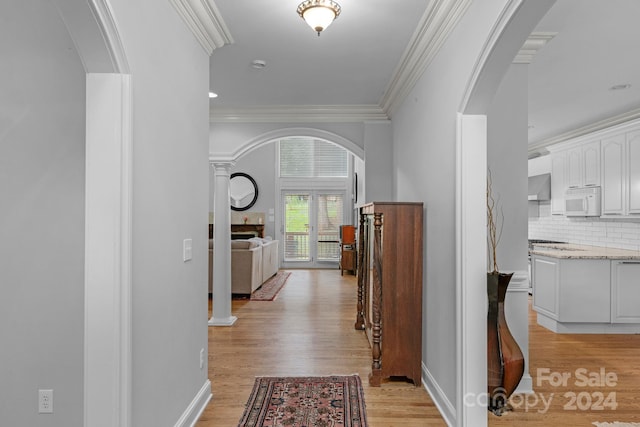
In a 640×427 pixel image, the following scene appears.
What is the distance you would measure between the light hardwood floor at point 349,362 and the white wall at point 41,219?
0.98 metres

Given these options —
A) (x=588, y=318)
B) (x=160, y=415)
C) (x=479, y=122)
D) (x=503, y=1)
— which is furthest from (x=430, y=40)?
(x=588, y=318)

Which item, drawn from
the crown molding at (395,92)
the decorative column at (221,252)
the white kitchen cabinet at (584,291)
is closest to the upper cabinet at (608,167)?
the white kitchen cabinet at (584,291)

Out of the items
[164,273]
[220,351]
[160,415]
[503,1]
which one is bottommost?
[220,351]

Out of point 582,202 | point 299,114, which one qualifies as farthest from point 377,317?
point 582,202

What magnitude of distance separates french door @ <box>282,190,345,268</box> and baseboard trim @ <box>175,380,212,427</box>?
24.2ft

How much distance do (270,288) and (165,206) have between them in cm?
520

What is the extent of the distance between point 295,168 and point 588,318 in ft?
24.2

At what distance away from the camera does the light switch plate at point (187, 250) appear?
7.74ft

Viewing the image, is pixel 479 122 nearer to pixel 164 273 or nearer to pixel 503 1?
pixel 503 1

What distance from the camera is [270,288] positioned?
280 inches

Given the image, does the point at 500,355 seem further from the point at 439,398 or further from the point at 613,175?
the point at 613,175

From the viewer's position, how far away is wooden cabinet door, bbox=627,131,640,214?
4.68m

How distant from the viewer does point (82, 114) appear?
1.89m

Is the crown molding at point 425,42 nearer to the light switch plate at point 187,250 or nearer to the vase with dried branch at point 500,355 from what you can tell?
the vase with dried branch at point 500,355
